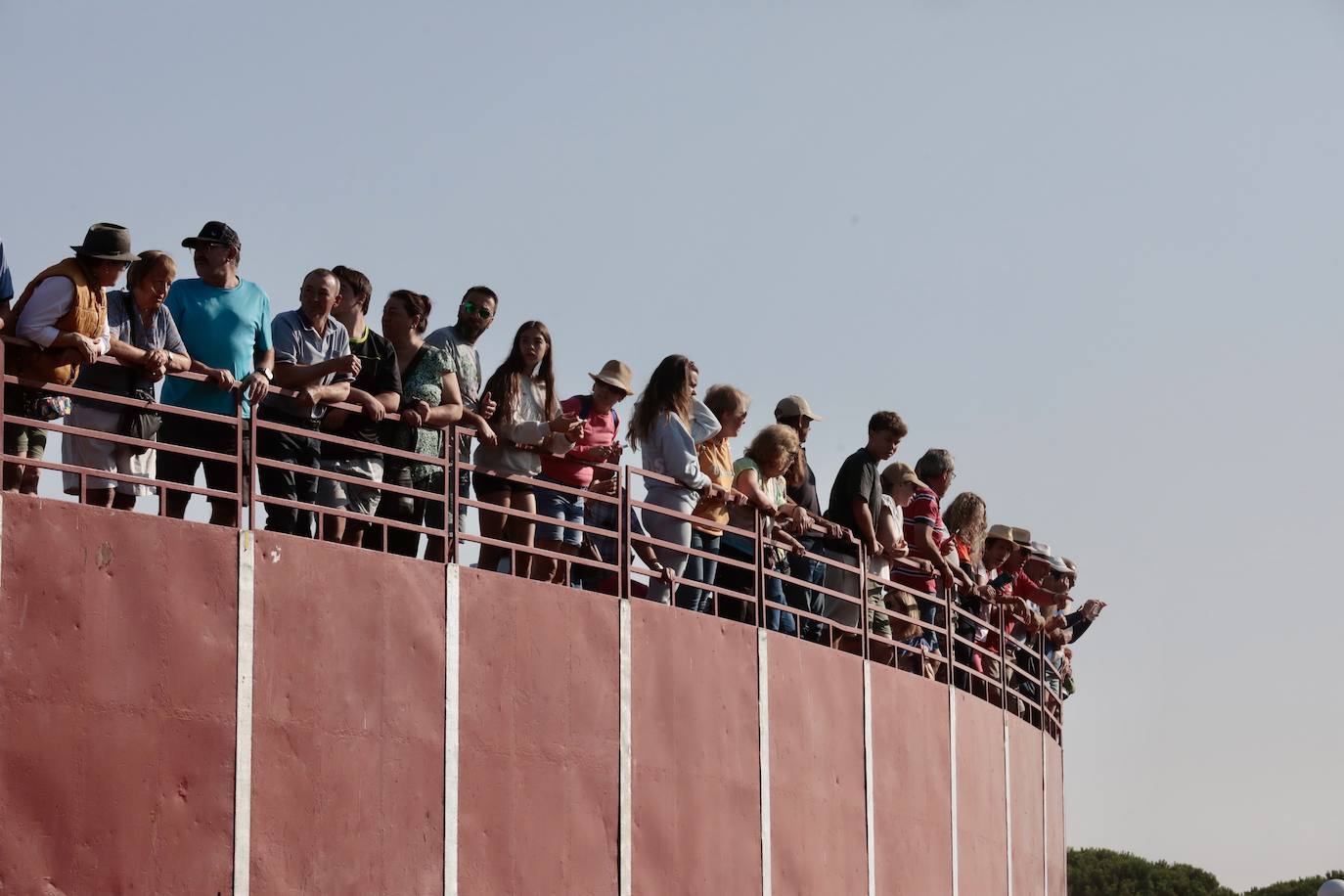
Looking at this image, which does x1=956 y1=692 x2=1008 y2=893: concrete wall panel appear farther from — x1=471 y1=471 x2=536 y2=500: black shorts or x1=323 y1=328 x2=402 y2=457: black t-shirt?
x1=323 y1=328 x2=402 y2=457: black t-shirt

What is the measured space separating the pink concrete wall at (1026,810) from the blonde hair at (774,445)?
7.80m

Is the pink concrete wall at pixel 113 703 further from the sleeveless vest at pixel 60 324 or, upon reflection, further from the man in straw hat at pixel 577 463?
the man in straw hat at pixel 577 463

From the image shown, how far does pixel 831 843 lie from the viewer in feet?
60.0

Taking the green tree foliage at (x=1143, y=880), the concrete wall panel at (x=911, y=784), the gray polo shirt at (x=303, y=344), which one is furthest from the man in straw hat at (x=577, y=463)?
the green tree foliage at (x=1143, y=880)

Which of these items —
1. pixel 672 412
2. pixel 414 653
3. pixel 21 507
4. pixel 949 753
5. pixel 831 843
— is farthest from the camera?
pixel 949 753

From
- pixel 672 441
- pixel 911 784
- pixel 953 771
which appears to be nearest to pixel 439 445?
pixel 672 441

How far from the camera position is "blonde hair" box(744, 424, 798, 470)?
16.9 meters

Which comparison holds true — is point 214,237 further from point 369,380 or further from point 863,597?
point 863,597

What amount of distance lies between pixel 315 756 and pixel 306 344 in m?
2.55

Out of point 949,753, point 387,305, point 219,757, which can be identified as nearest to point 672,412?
point 387,305

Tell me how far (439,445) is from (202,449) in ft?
6.90

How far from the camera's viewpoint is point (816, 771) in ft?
59.6

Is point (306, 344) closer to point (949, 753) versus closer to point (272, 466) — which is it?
point (272, 466)

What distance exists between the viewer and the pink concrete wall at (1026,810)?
23859 mm
